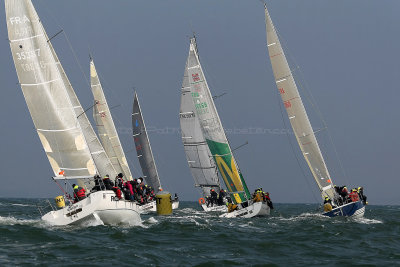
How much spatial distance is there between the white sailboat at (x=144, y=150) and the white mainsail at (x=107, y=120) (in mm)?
2734

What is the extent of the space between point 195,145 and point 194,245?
29.1m

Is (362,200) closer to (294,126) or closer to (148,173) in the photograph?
(294,126)

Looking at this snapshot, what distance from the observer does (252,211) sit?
3431 cm

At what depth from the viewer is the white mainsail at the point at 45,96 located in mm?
26469

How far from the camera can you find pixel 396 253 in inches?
752

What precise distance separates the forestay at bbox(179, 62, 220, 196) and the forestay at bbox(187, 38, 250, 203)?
7.88 meters

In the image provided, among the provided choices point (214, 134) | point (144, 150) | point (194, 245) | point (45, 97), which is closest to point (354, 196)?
point (214, 134)

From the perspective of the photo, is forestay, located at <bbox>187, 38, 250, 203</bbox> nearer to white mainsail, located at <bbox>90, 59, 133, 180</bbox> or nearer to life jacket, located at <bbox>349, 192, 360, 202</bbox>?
life jacket, located at <bbox>349, 192, 360, 202</bbox>

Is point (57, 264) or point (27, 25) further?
point (27, 25)

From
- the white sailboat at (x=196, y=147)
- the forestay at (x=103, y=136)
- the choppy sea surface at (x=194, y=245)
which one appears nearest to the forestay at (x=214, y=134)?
the white sailboat at (x=196, y=147)

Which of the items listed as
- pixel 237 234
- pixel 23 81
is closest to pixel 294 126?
pixel 237 234

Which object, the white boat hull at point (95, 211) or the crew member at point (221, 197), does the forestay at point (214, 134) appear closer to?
the crew member at point (221, 197)

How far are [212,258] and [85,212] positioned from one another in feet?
26.3

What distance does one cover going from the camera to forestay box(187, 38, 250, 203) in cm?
3672
